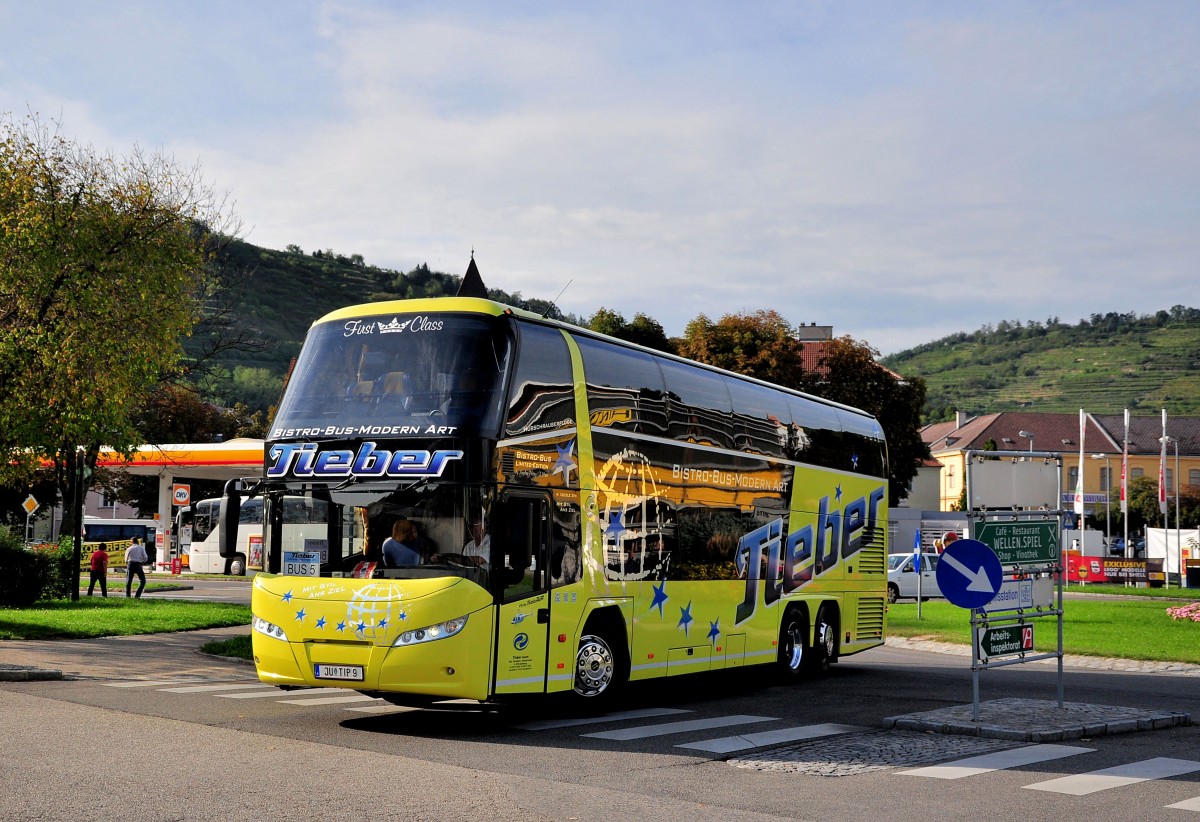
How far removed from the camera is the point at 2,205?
23.1 m

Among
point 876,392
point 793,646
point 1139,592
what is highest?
point 876,392

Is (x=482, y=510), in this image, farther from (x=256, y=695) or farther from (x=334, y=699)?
(x=256, y=695)

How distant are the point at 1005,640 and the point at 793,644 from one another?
4.78m

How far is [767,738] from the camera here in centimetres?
1214

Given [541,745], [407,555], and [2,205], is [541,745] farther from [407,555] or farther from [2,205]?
[2,205]

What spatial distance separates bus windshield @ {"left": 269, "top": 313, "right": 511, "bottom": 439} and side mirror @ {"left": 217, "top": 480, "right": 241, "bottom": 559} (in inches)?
27.2

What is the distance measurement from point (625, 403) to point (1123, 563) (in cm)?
4786

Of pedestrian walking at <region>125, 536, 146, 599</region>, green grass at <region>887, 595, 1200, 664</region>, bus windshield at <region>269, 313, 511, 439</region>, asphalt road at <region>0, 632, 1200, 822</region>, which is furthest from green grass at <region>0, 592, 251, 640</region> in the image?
green grass at <region>887, 595, 1200, 664</region>

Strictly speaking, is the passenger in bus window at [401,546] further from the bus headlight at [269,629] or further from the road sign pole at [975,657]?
the road sign pole at [975,657]

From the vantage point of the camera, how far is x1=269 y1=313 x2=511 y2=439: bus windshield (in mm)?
12180

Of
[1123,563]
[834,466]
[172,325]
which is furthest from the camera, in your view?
[1123,563]

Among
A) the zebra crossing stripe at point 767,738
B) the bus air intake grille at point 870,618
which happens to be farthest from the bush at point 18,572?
the zebra crossing stripe at point 767,738

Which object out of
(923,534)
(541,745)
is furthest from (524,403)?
(923,534)

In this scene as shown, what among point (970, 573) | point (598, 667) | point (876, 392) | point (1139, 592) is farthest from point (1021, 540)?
point (876, 392)
